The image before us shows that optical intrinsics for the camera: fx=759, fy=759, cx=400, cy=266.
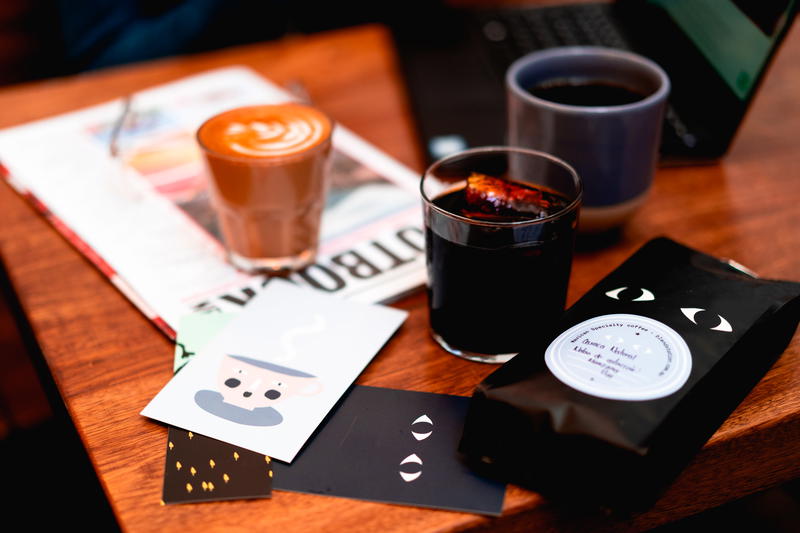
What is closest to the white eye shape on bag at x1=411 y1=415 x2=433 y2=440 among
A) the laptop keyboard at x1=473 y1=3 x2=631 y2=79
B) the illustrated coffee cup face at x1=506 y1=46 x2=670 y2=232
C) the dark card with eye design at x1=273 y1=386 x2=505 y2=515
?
the dark card with eye design at x1=273 y1=386 x2=505 y2=515

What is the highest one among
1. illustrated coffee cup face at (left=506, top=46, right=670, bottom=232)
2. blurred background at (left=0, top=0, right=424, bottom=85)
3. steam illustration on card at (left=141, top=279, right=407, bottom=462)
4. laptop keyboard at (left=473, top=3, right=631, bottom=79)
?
illustrated coffee cup face at (left=506, top=46, right=670, bottom=232)

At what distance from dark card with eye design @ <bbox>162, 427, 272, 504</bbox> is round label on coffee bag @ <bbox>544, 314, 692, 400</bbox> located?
0.58 ft

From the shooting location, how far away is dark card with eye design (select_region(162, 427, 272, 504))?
1.37 ft

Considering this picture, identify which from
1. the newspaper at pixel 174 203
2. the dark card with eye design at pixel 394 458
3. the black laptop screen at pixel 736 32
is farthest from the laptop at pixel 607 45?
the dark card with eye design at pixel 394 458

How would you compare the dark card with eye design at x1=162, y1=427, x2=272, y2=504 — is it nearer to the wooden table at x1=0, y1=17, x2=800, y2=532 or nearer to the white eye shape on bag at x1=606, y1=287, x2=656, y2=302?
the wooden table at x1=0, y1=17, x2=800, y2=532

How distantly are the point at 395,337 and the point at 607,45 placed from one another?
1.67 feet

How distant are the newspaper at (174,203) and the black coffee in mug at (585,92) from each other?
0.15 m

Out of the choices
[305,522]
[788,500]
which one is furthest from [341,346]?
[788,500]

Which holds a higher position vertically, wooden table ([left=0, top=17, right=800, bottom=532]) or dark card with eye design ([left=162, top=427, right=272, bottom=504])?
dark card with eye design ([left=162, top=427, right=272, bottom=504])

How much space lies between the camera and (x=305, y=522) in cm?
40

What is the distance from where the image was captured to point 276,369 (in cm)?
50

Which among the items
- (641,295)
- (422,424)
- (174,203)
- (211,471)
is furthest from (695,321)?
(174,203)

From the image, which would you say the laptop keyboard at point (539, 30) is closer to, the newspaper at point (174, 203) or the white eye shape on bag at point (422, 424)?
the newspaper at point (174, 203)

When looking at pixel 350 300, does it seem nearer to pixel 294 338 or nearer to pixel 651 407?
pixel 294 338
